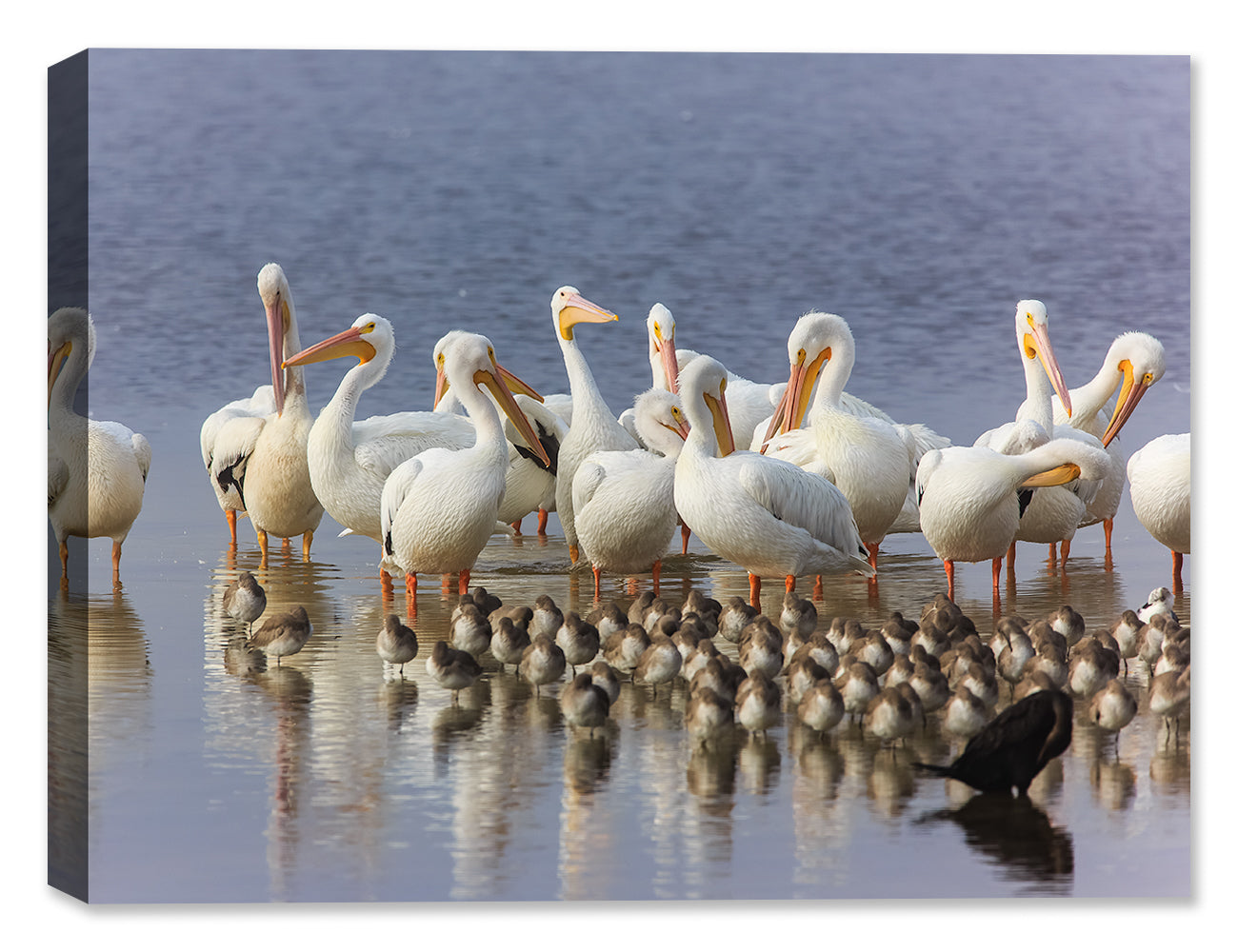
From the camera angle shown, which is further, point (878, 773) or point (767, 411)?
point (767, 411)

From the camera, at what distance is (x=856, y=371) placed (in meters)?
7.76

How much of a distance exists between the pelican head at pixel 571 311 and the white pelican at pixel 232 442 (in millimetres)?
1291

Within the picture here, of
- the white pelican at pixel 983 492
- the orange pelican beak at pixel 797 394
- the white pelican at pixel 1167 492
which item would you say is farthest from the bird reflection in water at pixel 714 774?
the orange pelican beak at pixel 797 394

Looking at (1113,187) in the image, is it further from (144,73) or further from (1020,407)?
(144,73)

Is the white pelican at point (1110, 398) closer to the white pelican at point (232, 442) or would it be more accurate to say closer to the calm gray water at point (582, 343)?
the calm gray water at point (582, 343)

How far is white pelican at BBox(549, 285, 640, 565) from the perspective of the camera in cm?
Result: 791

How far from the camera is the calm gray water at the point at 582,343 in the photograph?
5273 millimetres

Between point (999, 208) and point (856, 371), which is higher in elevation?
point (999, 208)

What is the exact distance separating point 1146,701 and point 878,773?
114 centimetres

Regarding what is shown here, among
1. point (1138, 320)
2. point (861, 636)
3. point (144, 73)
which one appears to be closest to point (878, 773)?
point (861, 636)

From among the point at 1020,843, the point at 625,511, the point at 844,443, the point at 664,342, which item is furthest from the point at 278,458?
the point at 1020,843

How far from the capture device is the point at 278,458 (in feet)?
26.0

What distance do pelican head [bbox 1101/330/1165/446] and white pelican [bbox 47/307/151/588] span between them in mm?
3728

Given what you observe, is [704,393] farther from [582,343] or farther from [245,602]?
[245,602]
